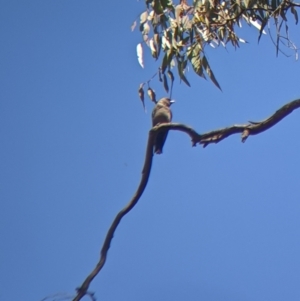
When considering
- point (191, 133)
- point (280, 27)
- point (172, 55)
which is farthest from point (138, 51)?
point (191, 133)

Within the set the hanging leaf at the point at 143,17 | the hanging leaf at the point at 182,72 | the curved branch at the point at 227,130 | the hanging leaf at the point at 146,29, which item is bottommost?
the curved branch at the point at 227,130

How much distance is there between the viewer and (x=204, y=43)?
11.8ft

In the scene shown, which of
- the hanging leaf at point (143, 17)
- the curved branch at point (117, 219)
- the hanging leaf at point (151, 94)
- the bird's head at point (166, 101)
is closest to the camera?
the curved branch at point (117, 219)

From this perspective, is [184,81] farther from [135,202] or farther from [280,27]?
[135,202]

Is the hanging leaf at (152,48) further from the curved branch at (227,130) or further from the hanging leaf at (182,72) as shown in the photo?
the curved branch at (227,130)

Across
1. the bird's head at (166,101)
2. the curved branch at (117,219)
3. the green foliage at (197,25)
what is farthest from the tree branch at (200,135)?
the bird's head at (166,101)

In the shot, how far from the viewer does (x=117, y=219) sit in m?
2.58

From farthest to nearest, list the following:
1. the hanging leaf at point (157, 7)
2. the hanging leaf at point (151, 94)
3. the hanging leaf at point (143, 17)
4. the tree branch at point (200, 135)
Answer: the hanging leaf at point (143, 17)
the hanging leaf at point (151, 94)
the hanging leaf at point (157, 7)
the tree branch at point (200, 135)

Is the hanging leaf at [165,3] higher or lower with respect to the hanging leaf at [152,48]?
higher

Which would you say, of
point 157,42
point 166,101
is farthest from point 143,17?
point 166,101

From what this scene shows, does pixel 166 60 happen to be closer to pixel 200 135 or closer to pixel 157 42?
pixel 157 42

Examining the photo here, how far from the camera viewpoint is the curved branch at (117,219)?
2.28m

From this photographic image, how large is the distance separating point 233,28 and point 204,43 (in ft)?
0.63

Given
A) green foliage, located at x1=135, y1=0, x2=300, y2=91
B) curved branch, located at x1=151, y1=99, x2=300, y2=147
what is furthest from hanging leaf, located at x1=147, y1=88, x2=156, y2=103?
curved branch, located at x1=151, y1=99, x2=300, y2=147
